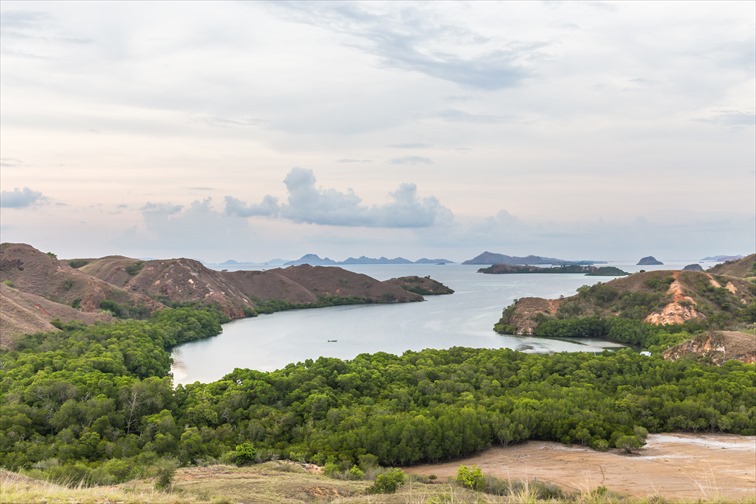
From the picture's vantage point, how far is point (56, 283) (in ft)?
296

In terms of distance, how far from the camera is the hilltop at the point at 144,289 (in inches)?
2741

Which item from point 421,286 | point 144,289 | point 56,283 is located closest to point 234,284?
point 144,289

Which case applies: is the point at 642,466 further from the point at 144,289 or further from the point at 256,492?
the point at 144,289

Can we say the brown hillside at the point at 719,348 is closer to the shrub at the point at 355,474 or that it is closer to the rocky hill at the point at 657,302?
the rocky hill at the point at 657,302

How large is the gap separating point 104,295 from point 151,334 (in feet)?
89.5

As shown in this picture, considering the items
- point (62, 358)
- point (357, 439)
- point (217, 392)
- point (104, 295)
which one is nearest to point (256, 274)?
point (104, 295)

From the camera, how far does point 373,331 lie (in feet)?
286

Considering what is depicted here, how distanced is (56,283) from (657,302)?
93673 millimetres

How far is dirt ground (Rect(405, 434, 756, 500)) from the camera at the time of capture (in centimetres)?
2366

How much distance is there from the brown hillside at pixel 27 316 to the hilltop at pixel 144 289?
0.09 metres

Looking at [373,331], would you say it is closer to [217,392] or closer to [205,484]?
[217,392]

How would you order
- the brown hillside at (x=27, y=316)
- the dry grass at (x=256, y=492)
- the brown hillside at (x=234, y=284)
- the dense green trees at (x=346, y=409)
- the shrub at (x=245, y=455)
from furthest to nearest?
the brown hillside at (x=234, y=284)
the brown hillside at (x=27, y=316)
the dense green trees at (x=346, y=409)
the shrub at (x=245, y=455)
the dry grass at (x=256, y=492)

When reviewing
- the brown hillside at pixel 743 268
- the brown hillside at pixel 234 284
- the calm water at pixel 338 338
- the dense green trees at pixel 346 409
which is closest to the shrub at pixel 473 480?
the dense green trees at pixel 346 409

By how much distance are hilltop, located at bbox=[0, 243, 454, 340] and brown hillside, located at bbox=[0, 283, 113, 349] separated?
0.31 ft
